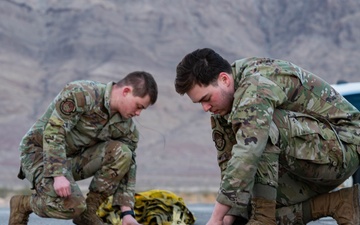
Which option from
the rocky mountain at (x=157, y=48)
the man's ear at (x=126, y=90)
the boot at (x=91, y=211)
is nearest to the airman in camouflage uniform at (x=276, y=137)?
the man's ear at (x=126, y=90)

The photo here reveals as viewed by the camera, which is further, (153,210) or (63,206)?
(153,210)

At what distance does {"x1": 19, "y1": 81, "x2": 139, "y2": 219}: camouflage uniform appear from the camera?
20.4 ft

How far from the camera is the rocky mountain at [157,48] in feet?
124

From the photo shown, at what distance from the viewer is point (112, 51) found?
41.0 m

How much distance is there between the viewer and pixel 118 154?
6.56m

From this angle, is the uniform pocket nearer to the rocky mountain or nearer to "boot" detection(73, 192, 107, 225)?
"boot" detection(73, 192, 107, 225)

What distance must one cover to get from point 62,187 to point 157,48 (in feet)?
118

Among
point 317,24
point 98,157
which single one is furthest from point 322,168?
point 317,24

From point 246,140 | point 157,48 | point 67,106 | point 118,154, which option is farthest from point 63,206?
point 157,48

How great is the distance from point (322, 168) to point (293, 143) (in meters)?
0.31

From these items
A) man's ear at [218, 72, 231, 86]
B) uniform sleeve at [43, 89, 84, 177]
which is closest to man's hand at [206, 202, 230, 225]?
man's ear at [218, 72, 231, 86]

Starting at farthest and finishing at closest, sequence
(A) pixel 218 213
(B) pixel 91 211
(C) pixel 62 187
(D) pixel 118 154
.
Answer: (B) pixel 91 211 < (D) pixel 118 154 < (C) pixel 62 187 < (A) pixel 218 213

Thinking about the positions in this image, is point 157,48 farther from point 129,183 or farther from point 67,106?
point 67,106

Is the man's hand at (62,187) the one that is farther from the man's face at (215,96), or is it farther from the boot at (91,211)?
the man's face at (215,96)
